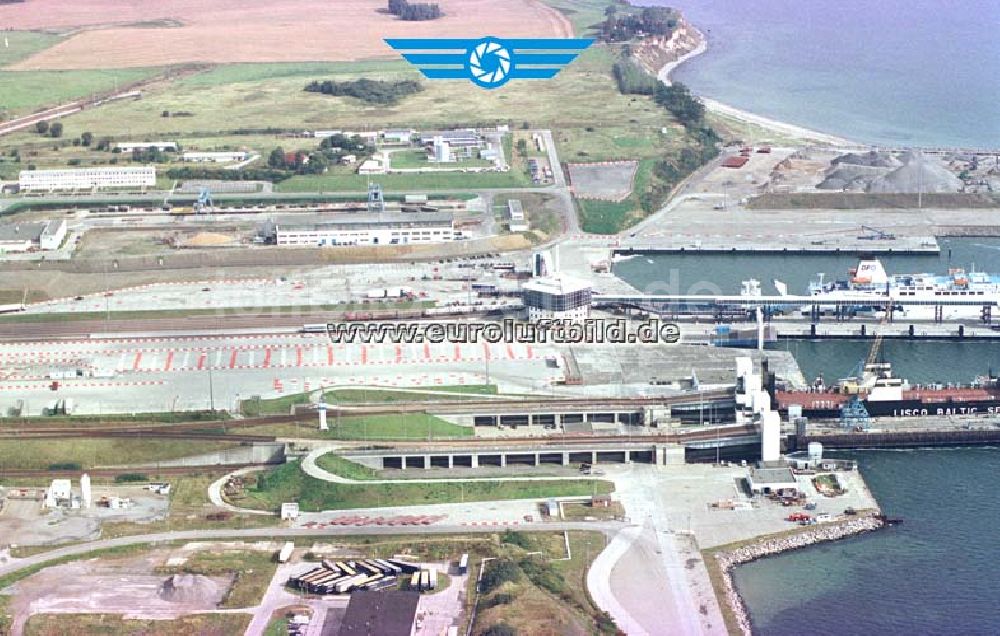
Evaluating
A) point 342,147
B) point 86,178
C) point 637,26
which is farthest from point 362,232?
point 637,26

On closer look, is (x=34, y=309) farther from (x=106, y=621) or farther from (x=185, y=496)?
(x=106, y=621)

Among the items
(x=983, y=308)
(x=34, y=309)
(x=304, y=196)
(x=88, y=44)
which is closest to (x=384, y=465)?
(x=34, y=309)

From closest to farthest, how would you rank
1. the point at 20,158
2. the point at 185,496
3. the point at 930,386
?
1. the point at 185,496
2. the point at 930,386
3. the point at 20,158

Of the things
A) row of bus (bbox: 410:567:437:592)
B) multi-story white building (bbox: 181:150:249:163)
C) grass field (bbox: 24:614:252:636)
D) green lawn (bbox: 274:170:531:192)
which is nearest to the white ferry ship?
green lawn (bbox: 274:170:531:192)

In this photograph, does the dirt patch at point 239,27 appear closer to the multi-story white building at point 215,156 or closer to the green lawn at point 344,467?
the multi-story white building at point 215,156

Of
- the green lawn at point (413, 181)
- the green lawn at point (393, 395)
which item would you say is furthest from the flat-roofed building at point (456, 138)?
the green lawn at point (393, 395)

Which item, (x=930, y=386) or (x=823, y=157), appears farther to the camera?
(x=823, y=157)
